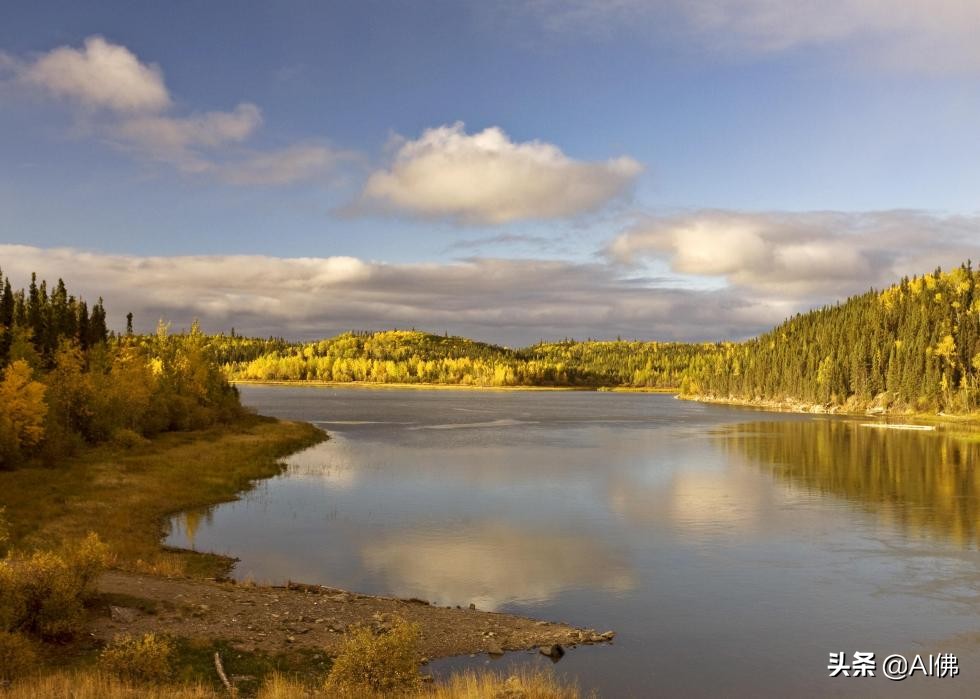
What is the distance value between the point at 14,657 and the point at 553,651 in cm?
1570

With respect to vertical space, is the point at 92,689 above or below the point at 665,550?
above

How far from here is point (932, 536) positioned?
45125 millimetres

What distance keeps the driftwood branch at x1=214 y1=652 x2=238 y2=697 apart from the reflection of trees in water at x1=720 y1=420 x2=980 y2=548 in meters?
41.3

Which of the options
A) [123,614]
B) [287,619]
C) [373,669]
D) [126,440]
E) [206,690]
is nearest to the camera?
[206,690]

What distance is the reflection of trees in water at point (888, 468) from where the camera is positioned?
52000 mm

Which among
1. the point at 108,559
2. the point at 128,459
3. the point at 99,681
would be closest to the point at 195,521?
the point at 108,559

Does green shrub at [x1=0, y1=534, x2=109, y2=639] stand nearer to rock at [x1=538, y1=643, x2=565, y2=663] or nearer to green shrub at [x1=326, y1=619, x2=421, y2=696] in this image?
green shrub at [x1=326, y1=619, x2=421, y2=696]

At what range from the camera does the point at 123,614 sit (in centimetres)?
2522

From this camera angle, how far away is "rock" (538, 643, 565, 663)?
25.1 metres

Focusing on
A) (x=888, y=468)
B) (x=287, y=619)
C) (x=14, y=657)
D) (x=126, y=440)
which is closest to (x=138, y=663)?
(x=14, y=657)

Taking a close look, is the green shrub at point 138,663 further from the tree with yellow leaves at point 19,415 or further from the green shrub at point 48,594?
the tree with yellow leaves at point 19,415

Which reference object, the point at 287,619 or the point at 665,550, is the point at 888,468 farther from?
the point at 287,619

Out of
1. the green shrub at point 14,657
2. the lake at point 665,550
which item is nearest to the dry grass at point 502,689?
the lake at point 665,550

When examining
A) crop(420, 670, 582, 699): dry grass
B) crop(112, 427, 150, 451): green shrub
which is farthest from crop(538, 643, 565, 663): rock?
crop(112, 427, 150, 451): green shrub
